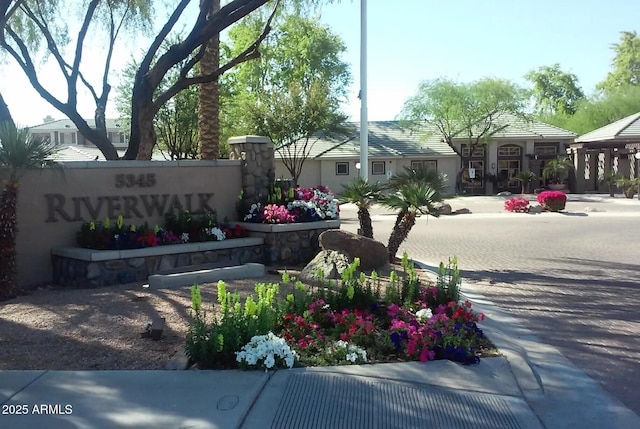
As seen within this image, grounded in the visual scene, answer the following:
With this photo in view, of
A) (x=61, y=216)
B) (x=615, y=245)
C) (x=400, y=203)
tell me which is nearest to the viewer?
(x=61, y=216)

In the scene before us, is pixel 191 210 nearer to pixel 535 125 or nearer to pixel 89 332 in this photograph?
pixel 89 332

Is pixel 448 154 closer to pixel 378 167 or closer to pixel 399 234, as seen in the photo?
pixel 378 167

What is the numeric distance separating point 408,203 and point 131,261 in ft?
15.9

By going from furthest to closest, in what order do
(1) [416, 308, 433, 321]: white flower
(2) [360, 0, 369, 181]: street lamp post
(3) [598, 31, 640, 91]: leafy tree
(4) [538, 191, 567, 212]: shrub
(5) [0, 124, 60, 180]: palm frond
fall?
(3) [598, 31, 640, 91]: leafy tree
(4) [538, 191, 567, 212]: shrub
(2) [360, 0, 369, 181]: street lamp post
(5) [0, 124, 60, 180]: palm frond
(1) [416, 308, 433, 321]: white flower

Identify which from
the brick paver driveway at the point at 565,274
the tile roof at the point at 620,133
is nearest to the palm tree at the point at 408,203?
the brick paver driveway at the point at 565,274

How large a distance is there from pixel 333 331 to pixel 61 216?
593cm

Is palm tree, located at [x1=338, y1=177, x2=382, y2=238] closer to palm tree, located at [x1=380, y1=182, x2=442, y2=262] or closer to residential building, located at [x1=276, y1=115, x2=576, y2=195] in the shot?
palm tree, located at [x1=380, y1=182, x2=442, y2=262]

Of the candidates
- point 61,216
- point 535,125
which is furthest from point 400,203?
point 535,125

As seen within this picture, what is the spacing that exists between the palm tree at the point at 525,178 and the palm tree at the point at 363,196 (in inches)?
1192

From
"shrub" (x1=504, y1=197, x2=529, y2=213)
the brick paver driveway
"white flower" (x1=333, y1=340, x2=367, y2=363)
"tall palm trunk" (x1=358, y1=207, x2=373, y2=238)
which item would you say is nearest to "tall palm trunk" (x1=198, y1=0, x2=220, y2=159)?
the brick paver driveway

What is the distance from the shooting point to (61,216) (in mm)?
10500

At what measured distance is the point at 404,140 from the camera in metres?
44.8

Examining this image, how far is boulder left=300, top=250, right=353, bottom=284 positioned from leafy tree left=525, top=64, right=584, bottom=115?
71112 millimetres

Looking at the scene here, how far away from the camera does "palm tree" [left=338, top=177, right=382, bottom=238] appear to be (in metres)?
12.4
